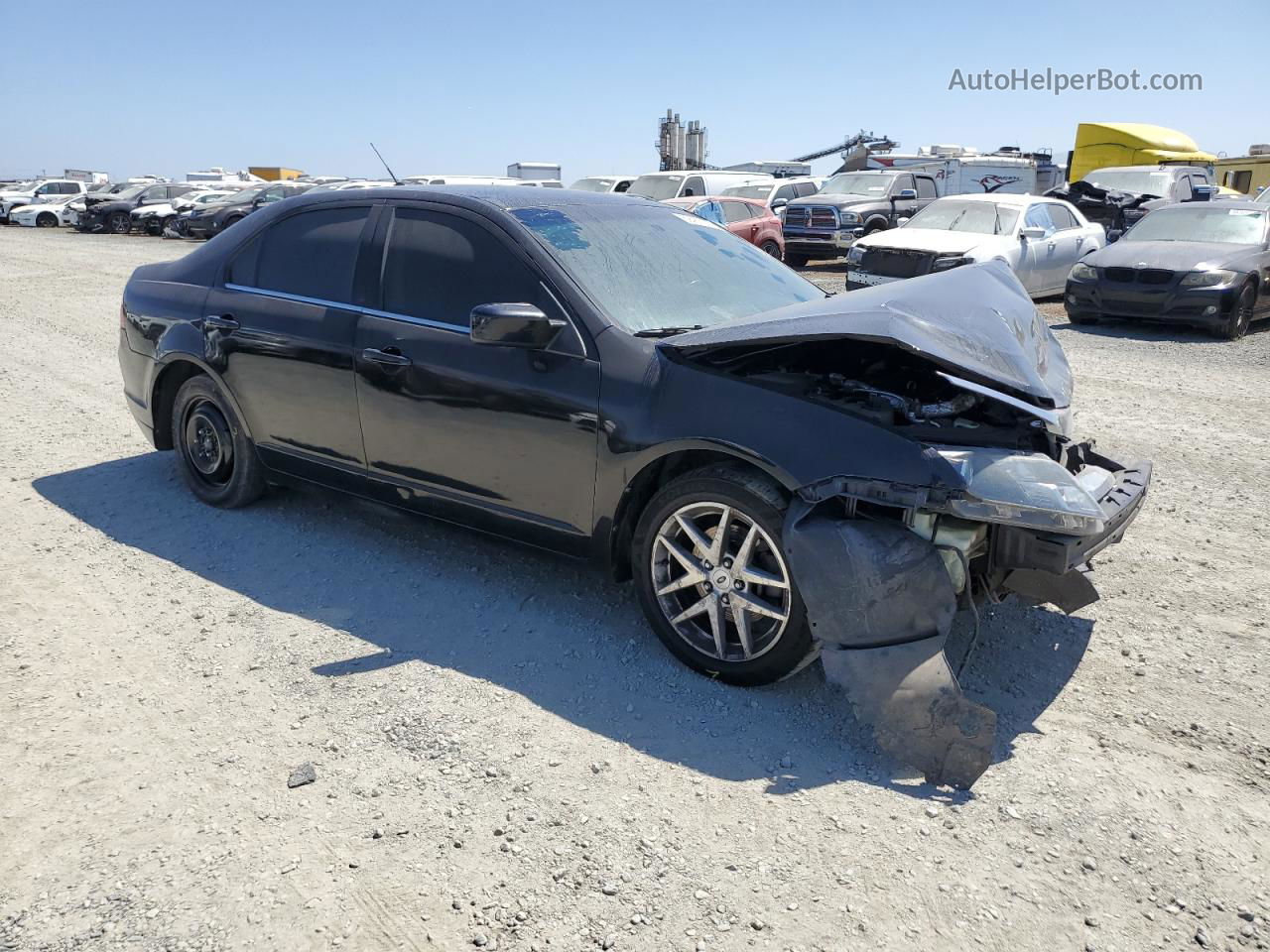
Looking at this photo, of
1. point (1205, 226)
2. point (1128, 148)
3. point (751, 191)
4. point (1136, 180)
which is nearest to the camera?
point (1205, 226)

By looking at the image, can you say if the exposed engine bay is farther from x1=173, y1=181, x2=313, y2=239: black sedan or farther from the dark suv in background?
x1=173, y1=181, x2=313, y2=239: black sedan

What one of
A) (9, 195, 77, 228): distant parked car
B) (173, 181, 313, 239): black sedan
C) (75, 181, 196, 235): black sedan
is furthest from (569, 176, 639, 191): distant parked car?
(9, 195, 77, 228): distant parked car

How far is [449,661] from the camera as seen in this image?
3.79 metres

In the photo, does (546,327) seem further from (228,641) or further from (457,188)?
(228,641)

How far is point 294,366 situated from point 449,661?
179 cm

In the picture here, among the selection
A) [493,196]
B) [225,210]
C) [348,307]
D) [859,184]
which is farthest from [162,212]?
[493,196]

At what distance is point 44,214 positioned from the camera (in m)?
36.2

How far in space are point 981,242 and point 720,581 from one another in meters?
11.4

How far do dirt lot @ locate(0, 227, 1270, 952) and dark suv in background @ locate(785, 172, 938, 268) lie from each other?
15.3 metres

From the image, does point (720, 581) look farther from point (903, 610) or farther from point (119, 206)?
point (119, 206)

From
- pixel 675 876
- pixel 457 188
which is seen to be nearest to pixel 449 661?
pixel 675 876

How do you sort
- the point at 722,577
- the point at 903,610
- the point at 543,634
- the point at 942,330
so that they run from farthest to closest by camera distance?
the point at 543,634 < the point at 722,577 < the point at 942,330 < the point at 903,610

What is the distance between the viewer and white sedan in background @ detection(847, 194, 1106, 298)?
43.3 ft

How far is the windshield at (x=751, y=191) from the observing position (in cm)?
2231
